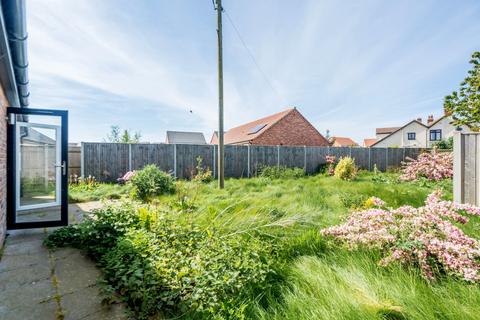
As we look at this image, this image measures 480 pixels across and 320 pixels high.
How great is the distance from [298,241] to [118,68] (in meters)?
7.15

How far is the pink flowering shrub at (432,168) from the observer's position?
8.16 m

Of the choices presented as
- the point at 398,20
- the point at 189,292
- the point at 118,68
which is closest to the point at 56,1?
the point at 118,68

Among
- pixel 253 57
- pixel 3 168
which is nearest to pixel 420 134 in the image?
pixel 253 57

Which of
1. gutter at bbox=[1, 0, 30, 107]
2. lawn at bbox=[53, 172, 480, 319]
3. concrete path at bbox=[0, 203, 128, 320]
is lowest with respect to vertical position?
concrete path at bbox=[0, 203, 128, 320]

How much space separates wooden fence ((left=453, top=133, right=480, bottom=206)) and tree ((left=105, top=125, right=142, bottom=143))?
27608 millimetres

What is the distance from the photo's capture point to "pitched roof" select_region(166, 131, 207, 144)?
30.8 m

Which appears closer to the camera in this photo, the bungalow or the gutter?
the gutter

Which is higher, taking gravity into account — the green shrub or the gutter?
the gutter

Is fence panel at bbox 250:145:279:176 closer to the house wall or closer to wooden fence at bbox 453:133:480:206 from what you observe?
wooden fence at bbox 453:133:480:206

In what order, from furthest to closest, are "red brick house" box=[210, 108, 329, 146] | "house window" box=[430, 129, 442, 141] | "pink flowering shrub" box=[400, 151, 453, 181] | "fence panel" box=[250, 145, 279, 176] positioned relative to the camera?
"house window" box=[430, 129, 442, 141]
"red brick house" box=[210, 108, 329, 146]
"fence panel" box=[250, 145, 279, 176]
"pink flowering shrub" box=[400, 151, 453, 181]

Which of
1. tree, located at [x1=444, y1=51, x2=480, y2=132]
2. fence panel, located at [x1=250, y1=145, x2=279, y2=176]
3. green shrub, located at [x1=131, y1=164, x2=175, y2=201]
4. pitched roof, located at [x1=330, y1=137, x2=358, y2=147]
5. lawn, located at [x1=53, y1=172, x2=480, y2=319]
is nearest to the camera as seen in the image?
lawn, located at [x1=53, y1=172, x2=480, y2=319]

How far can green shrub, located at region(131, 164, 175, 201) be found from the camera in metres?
6.25

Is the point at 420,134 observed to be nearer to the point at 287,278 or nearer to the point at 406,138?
the point at 406,138

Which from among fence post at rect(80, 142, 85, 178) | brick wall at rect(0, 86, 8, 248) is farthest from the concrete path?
fence post at rect(80, 142, 85, 178)
